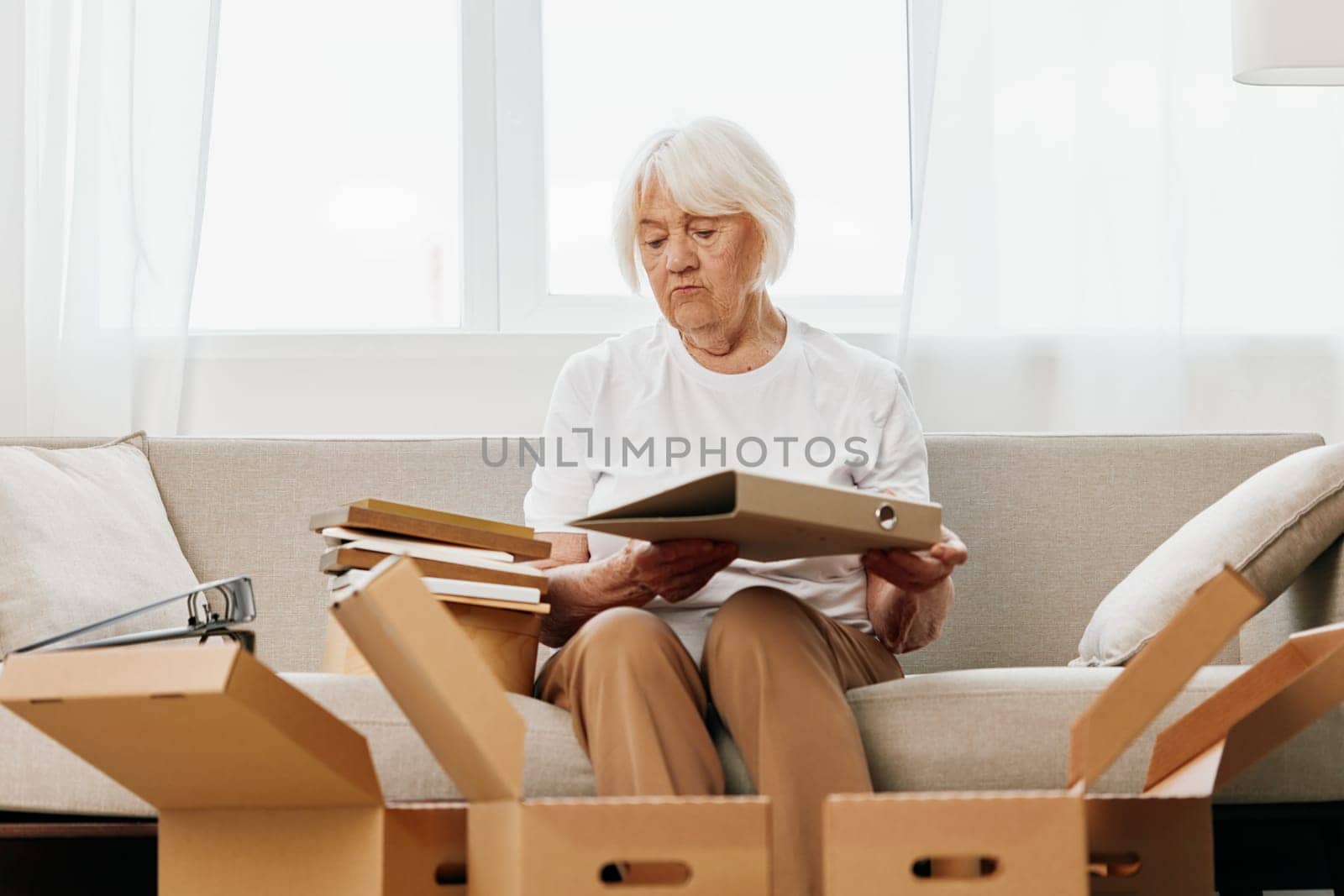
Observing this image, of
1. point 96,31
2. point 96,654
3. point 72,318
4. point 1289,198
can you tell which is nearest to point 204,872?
point 96,654

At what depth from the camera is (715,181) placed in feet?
6.50

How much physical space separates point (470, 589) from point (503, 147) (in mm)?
1398

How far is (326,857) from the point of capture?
1.05 meters

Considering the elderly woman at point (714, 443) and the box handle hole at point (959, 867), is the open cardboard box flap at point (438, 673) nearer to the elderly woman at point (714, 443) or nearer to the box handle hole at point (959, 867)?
the box handle hole at point (959, 867)

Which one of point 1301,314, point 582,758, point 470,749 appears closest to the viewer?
point 470,749

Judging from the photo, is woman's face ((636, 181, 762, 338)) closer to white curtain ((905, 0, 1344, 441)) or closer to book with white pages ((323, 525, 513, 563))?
book with white pages ((323, 525, 513, 563))

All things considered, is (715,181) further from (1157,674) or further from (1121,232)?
(1157,674)

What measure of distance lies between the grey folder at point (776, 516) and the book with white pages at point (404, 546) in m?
0.34

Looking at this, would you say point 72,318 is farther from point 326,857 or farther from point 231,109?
point 326,857

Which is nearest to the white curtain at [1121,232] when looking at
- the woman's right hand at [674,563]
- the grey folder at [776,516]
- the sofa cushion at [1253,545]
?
the sofa cushion at [1253,545]

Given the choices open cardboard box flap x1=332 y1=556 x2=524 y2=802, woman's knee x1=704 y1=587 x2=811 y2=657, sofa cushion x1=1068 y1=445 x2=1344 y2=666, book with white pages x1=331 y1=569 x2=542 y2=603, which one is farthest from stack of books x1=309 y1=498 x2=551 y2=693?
sofa cushion x1=1068 y1=445 x2=1344 y2=666

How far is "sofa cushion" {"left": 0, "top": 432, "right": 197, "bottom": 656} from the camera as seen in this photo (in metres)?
1.83

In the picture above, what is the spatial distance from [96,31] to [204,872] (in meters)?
1.95

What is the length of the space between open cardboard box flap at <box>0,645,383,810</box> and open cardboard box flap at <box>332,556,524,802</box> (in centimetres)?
7
